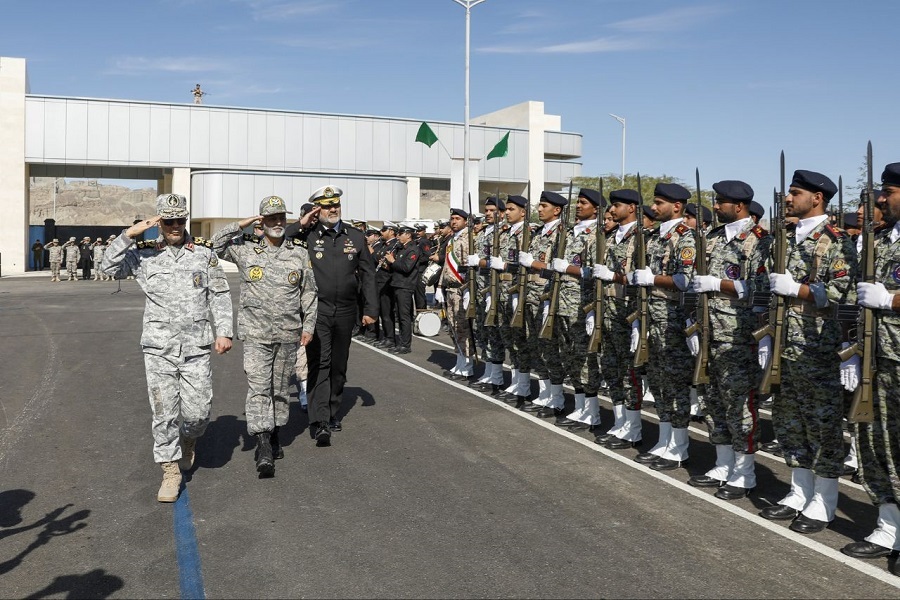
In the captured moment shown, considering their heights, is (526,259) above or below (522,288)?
above

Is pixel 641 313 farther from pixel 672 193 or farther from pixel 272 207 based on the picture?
pixel 272 207

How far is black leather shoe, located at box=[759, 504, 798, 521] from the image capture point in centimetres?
555

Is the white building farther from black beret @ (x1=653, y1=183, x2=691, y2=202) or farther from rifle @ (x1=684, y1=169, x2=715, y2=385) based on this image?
rifle @ (x1=684, y1=169, x2=715, y2=385)

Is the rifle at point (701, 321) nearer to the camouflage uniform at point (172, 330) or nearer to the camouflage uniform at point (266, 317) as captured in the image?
the camouflage uniform at point (266, 317)

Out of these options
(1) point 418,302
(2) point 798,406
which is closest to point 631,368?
(2) point 798,406

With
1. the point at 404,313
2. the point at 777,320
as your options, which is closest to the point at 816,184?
the point at 777,320

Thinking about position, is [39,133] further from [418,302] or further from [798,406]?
[798,406]

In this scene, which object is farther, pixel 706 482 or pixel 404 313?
pixel 404 313

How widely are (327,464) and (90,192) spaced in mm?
147353

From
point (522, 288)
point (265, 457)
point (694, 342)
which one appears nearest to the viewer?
point (694, 342)

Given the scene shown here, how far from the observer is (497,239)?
9.80m

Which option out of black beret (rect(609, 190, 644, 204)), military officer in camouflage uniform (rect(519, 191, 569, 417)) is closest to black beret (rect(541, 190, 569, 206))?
military officer in camouflage uniform (rect(519, 191, 569, 417))

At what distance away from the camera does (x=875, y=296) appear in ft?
15.8

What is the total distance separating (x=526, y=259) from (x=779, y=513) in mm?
3984
